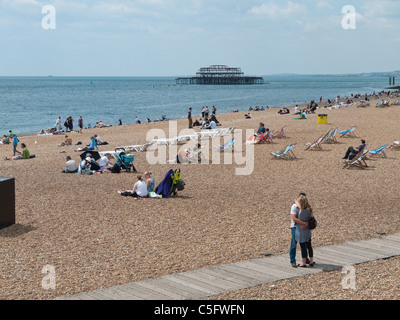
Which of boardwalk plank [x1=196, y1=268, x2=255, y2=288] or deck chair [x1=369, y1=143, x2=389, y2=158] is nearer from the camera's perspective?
boardwalk plank [x1=196, y1=268, x2=255, y2=288]

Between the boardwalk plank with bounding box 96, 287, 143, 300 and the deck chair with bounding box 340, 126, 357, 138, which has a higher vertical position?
the deck chair with bounding box 340, 126, 357, 138

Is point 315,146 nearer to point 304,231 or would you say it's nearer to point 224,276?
point 304,231

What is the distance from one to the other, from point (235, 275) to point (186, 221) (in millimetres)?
2868

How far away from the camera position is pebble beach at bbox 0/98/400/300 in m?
6.57

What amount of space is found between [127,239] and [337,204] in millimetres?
4694

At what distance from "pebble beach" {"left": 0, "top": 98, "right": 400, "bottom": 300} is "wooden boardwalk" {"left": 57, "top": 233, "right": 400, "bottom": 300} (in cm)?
21

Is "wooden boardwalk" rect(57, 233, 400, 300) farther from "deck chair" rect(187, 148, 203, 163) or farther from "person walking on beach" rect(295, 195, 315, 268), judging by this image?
"deck chair" rect(187, 148, 203, 163)

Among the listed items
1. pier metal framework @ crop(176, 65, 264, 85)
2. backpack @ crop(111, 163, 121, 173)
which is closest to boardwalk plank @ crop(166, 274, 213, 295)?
backpack @ crop(111, 163, 121, 173)

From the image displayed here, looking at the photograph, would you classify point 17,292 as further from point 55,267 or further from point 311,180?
point 311,180

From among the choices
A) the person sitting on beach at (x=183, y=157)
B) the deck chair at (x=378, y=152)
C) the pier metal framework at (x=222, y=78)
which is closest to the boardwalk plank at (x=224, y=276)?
the person sitting on beach at (x=183, y=157)

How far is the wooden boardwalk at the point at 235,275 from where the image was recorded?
19.5 ft

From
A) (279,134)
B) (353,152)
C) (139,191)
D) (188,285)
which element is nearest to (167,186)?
(139,191)

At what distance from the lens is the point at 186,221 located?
9367mm

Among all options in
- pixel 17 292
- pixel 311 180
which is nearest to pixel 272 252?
pixel 17 292
